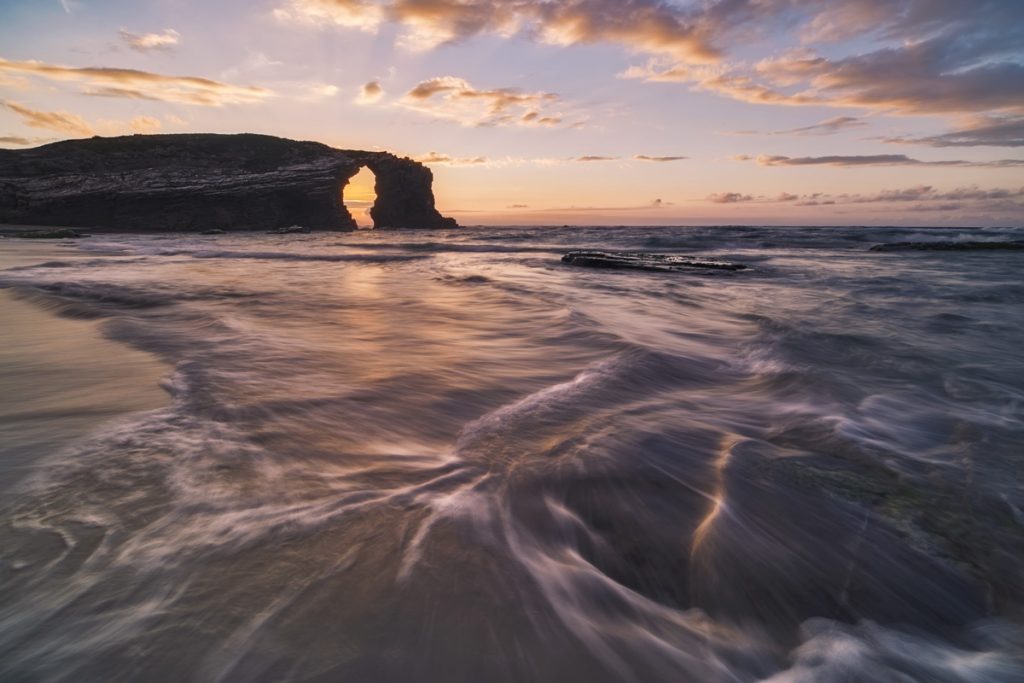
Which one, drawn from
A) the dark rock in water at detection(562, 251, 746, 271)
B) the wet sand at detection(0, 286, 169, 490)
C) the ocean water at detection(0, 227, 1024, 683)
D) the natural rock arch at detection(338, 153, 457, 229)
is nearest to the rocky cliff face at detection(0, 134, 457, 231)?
the natural rock arch at detection(338, 153, 457, 229)

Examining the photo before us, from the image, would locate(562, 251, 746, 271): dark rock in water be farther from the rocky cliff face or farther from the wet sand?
the rocky cliff face

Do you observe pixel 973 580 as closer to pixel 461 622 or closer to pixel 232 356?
pixel 461 622

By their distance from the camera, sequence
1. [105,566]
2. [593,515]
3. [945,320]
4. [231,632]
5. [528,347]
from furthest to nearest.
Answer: [945,320], [528,347], [593,515], [105,566], [231,632]

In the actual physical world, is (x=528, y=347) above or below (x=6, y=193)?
below

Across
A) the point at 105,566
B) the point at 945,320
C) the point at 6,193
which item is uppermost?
the point at 6,193

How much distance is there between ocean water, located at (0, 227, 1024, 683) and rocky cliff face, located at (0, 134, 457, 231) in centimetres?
5720

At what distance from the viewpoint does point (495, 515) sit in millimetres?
1895

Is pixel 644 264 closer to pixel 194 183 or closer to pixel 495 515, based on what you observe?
pixel 495 515

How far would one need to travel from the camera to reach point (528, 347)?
480 centimetres

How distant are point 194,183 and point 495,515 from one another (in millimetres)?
62758

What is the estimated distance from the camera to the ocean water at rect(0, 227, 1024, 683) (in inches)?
51.5

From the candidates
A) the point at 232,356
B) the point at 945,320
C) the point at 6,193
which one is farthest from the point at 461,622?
the point at 6,193

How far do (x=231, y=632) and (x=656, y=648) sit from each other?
1.15 metres

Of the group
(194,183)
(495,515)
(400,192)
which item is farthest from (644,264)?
(400,192)
